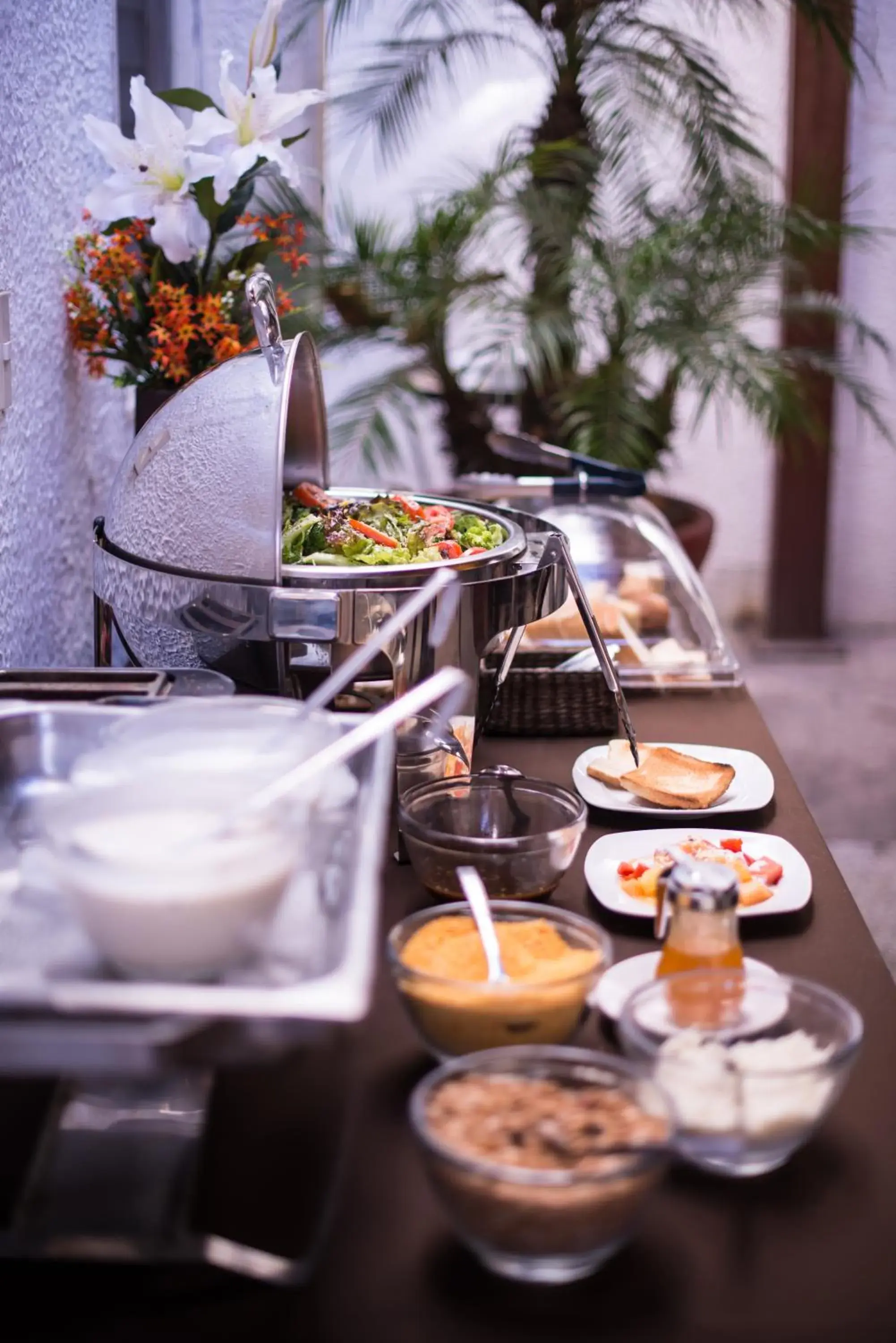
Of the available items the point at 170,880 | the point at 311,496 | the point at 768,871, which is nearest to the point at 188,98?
the point at 311,496

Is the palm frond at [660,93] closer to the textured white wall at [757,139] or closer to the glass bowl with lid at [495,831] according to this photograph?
the textured white wall at [757,139]

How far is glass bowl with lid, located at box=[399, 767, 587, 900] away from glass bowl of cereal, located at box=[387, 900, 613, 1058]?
74 mm

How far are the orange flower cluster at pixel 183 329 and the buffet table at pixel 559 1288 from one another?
0.91 metres

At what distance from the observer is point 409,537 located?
3.92 feet

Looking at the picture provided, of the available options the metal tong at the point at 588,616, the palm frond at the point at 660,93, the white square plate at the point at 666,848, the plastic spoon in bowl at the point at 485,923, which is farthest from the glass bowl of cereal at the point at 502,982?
the palm frond at the point at 660,93

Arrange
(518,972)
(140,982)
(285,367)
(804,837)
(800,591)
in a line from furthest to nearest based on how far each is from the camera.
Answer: (800,591) < (804,837) < (285,367) < (518,972) < (140,982)

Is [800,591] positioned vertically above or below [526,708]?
below

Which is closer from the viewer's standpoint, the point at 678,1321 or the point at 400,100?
the point at 678,1321

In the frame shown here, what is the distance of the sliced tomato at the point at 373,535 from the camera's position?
1165 millimetres

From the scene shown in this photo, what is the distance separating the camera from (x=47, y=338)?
143 centimetres

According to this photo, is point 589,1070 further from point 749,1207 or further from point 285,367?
point 285,367

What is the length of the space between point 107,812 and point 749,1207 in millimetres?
365

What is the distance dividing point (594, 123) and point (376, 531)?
1.94 metres

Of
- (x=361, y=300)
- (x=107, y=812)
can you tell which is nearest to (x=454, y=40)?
(x=361, y=300)
